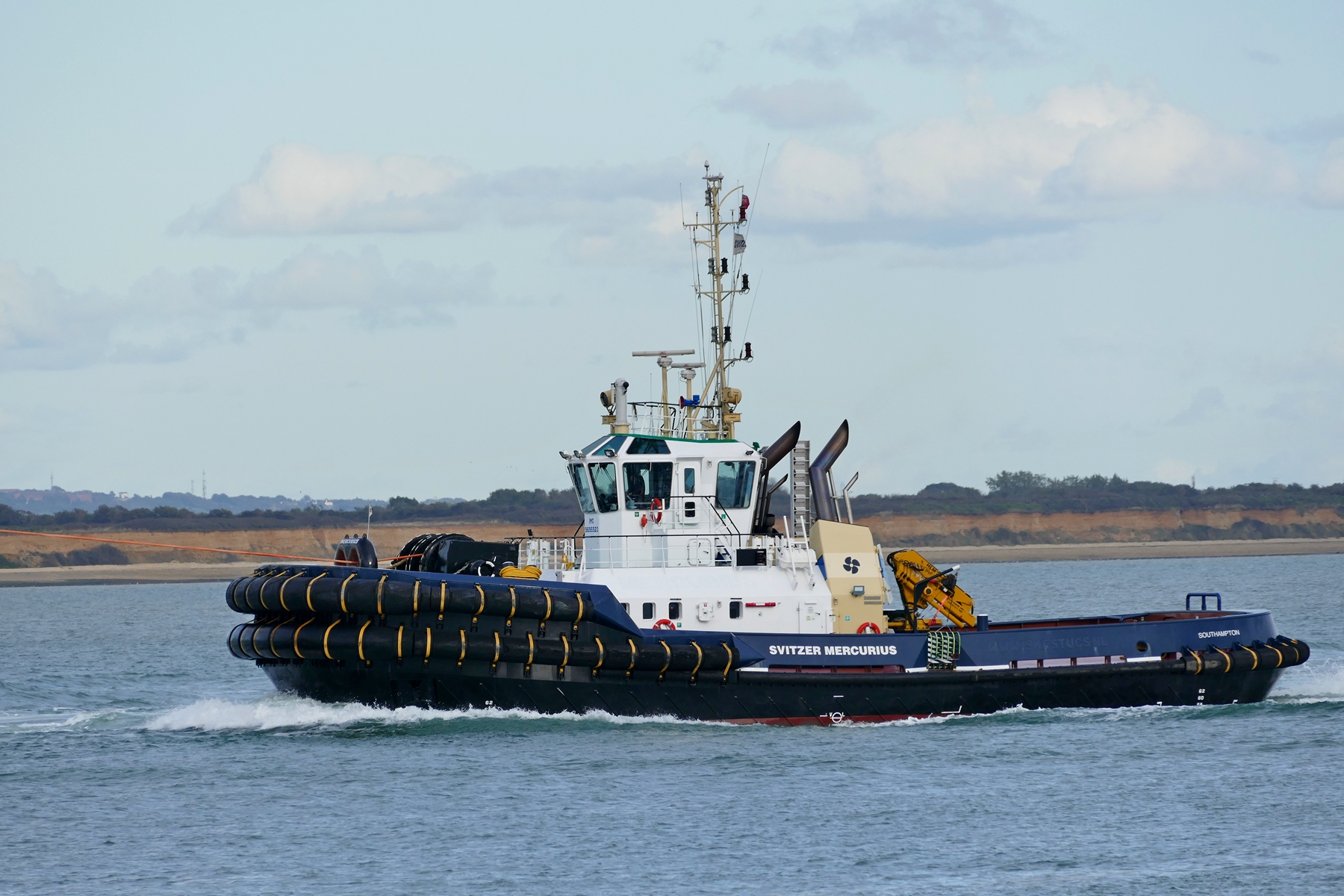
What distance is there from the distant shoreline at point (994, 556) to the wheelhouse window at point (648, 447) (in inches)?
2400

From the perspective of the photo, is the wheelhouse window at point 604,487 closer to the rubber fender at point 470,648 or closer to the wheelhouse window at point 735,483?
the wheelhouse window at point 735,483

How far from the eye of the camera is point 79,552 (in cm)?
8669

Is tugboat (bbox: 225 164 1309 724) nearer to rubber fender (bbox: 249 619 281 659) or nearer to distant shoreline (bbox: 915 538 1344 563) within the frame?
rubber fender (bbox: 249 619 281 659)

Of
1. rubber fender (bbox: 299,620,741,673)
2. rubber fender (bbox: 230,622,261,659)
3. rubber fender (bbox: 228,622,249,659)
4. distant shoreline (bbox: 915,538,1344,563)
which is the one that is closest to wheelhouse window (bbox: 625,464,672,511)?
rubber fender (bbox: 299,620,741,673)

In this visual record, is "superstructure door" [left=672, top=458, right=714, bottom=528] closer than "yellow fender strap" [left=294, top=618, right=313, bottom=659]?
No

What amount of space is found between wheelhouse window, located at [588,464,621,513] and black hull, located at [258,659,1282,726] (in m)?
2.41

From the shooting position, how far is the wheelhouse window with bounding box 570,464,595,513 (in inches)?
750

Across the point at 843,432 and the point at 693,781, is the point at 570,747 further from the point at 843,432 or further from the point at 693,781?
the point at 843,432

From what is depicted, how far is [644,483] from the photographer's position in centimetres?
1870

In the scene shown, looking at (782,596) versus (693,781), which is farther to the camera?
(782,596)

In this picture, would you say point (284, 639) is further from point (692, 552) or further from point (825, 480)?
point (825, 480)

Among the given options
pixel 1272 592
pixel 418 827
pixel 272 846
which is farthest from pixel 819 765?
pixel 1272 592

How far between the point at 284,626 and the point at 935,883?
327 inches

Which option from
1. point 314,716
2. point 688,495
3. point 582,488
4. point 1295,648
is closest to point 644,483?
point 688,495
